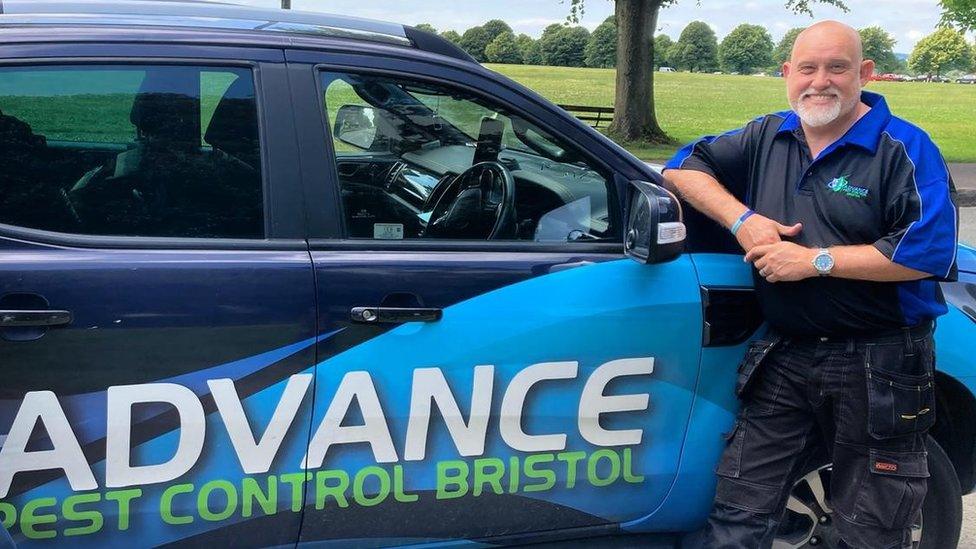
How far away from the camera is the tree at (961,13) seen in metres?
15.8

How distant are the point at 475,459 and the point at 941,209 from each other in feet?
4.29

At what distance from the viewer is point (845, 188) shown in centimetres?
235

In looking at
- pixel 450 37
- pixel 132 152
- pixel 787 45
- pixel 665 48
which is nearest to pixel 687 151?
pixel 132 152

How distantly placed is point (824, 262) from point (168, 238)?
160cm

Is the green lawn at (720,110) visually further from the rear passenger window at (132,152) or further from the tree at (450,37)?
the rear passenger window at (132,152)

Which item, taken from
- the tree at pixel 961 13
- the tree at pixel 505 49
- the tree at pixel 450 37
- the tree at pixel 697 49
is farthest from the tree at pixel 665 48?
the tree at pixel 961 13

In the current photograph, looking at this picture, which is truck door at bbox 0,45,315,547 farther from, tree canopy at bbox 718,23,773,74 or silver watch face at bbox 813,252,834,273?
tree canopy at bbox 718,23,773,74

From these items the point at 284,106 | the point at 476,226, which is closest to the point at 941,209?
the point at 476,226

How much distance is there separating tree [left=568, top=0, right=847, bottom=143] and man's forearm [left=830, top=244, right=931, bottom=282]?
50.5 feet

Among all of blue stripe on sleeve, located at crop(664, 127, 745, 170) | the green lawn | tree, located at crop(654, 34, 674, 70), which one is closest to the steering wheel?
blue stripe on sleeve, located at crop(664, 127, 745, 170)

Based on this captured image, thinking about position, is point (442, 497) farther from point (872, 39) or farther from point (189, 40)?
point (872, 39)

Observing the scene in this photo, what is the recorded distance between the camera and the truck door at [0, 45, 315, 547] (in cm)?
201

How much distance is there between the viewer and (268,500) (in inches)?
86.5

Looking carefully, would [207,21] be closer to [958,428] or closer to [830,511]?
[830,511]
